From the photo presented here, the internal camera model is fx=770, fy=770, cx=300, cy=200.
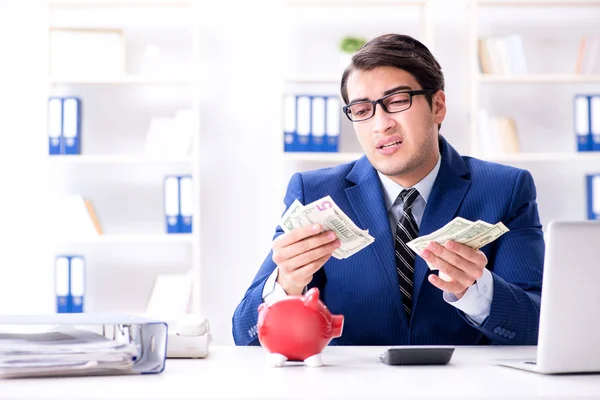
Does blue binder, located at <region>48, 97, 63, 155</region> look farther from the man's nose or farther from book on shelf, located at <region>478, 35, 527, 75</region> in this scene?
the man's nose

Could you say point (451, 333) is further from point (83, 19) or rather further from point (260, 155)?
point (83, 19)

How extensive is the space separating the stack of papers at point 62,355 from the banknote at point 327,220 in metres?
0.43

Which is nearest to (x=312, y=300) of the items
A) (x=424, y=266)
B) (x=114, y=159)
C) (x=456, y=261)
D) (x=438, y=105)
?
(x=456, y=261)

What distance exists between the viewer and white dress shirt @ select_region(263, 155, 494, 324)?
1.63 metres

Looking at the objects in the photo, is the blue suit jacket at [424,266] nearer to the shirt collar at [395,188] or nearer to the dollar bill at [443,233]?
the shirt collar at [395,188]

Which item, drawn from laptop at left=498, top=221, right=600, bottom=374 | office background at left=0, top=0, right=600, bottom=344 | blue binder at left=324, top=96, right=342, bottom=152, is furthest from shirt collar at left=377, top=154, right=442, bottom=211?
office background at left=0, top=0, right=600, bottom=344

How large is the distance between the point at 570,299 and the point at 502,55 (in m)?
2.83

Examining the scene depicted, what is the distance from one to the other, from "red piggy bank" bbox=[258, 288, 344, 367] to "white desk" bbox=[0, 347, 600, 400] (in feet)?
0.08

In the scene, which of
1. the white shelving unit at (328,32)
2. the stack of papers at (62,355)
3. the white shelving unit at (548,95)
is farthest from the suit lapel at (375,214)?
the white shelving unit at (548,95)

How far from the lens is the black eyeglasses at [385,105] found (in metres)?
1.97

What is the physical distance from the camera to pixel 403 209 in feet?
6.53

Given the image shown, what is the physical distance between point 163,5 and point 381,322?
8.31 feet

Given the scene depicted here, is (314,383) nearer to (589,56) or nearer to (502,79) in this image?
(502,79)

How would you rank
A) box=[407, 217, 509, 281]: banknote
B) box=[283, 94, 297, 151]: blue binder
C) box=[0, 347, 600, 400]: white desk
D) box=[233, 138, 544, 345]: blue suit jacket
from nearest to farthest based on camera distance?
box=[0, 347, 600, 400]: white desk < box=[407, 217, 509, 281]: banknote < box=[233, 138, 544, 345]: blue suit jacket < box=[283, 94, 297, 151]: blue binder
